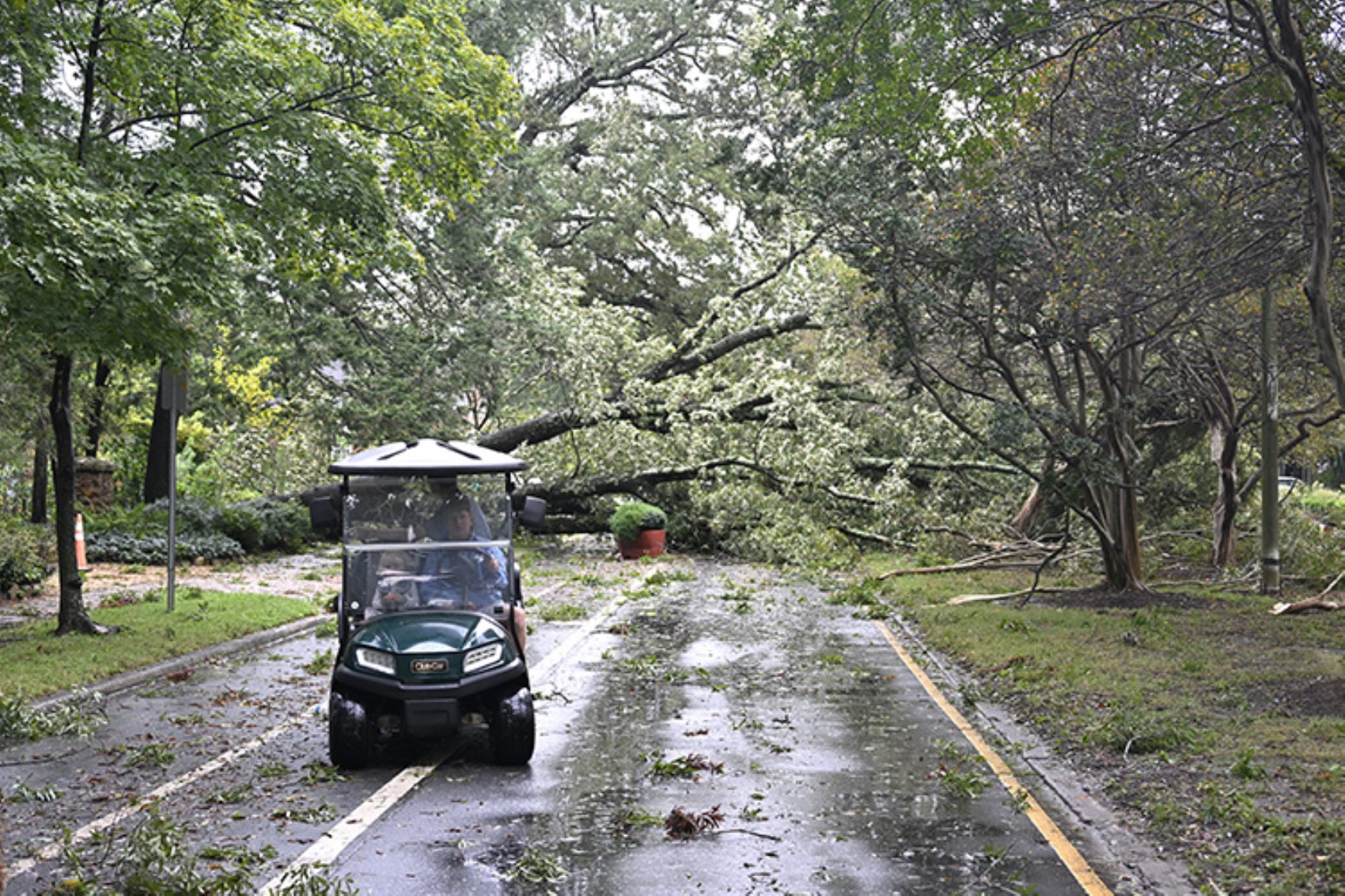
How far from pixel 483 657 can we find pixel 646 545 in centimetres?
2038

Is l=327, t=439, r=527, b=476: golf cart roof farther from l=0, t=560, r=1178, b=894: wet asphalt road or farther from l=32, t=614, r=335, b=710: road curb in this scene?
l=32, t=614, r=335, b=710: road curb

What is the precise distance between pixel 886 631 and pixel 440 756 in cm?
879

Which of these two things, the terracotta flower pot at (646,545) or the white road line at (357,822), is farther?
the terracotta flower pot at (646,545)

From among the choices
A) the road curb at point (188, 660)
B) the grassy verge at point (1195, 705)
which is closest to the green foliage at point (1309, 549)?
the grassy verge at point (1195, 705)

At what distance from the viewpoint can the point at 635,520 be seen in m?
29.1

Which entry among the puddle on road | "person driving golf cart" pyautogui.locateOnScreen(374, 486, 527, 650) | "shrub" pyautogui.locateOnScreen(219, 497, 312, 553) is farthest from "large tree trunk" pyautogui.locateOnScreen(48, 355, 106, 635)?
"shrub" pyautogui.locateOnScreen(219, 497, 312, 553)

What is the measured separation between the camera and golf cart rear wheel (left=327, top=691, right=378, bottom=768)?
8.91m

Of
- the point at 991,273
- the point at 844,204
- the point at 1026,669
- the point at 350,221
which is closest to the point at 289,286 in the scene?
the point at 350,221

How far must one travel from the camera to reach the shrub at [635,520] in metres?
29.1

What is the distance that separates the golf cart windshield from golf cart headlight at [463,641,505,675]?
0.51 meters

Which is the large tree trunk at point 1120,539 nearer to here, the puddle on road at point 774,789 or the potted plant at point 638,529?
the puddle on road at point 774,789

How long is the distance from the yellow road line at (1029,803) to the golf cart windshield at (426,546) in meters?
3.60

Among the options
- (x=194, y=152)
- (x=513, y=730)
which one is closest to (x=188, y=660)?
(x=194, y=152)

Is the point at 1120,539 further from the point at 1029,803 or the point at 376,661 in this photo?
the point at 376,661
